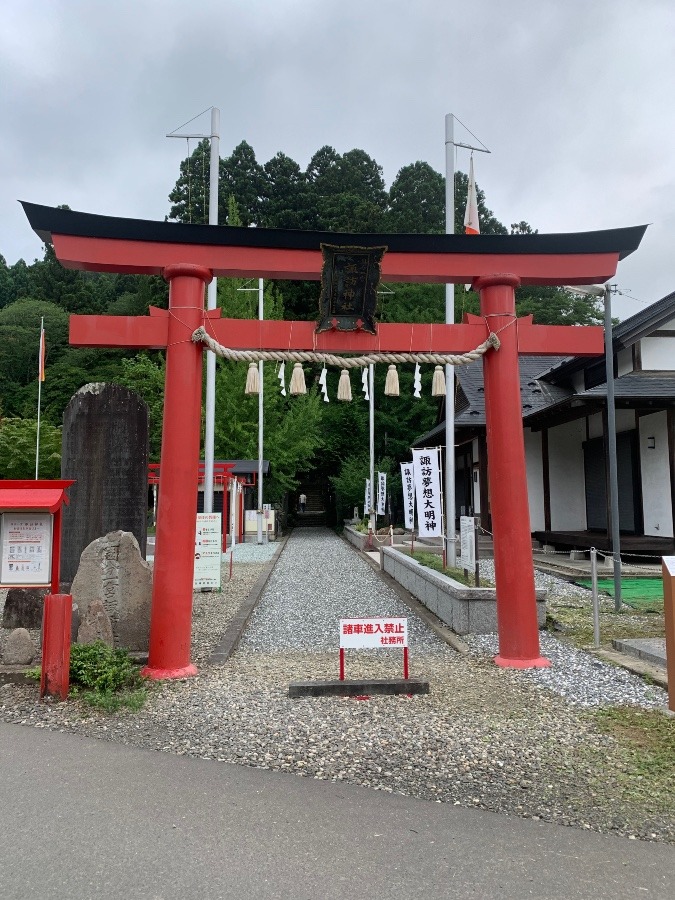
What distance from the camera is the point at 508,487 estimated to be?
6500mm

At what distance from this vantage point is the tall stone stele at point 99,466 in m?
8.88

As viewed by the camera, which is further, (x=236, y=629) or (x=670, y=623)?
(x=236, y=629)

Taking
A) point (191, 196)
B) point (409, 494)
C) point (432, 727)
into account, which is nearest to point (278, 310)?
point (191, 196)

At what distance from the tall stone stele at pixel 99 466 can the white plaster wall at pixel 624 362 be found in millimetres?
10546

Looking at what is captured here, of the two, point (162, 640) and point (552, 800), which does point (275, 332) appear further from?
point (552, 800)

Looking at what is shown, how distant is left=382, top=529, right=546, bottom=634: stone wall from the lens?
25.6 ft

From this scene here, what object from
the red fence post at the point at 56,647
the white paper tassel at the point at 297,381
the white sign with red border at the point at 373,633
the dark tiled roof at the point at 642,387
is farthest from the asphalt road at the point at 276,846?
the dark tiled roof at the point at 642,387

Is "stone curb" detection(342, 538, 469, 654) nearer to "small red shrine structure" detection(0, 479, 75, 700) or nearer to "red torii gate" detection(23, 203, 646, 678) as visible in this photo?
"red torii gate" detection(23, 203, 646, 678)

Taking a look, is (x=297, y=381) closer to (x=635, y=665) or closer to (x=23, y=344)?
(x=635, y=665)

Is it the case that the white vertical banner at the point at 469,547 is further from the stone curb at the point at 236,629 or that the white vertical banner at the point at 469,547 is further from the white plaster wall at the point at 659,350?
the white plaster wall at the point at 659,350

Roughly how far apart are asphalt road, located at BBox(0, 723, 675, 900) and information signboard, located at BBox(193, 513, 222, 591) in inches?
281

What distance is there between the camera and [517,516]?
21.2 feet

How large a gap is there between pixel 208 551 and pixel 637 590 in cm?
733

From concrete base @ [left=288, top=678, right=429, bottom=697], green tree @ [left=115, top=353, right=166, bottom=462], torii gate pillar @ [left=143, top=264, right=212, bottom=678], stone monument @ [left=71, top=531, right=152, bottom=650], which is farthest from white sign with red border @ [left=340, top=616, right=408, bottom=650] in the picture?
green tree @ [left=115, top=353, right=166, bottom=462]
